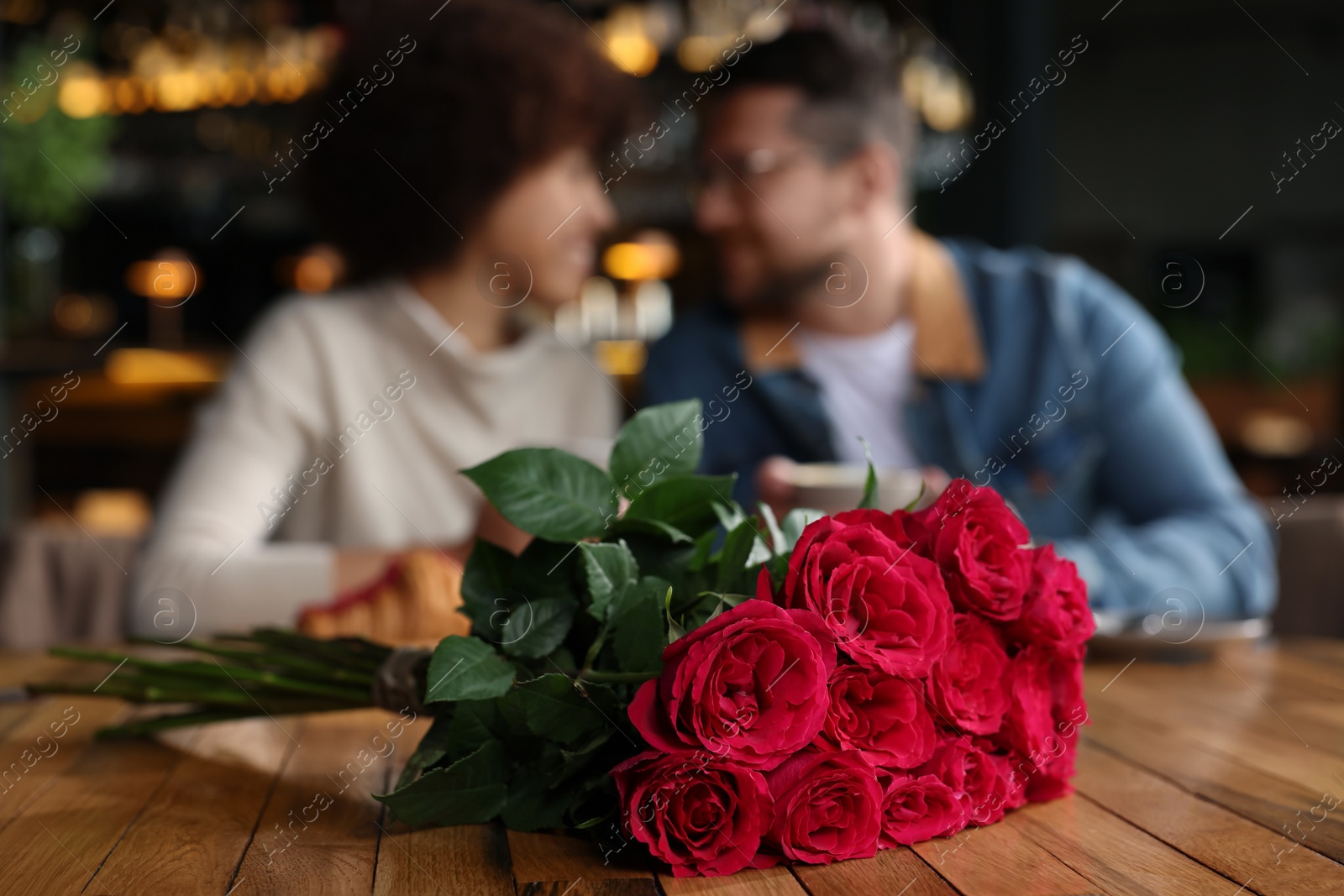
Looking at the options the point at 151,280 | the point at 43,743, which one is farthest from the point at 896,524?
the point at 151,280

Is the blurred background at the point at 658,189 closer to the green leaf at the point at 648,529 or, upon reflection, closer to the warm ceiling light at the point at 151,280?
the warm ceiling light at the point at 151,280

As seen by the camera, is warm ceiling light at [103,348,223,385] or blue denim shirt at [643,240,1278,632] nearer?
blue denim shirt at [643,240,1278,632]

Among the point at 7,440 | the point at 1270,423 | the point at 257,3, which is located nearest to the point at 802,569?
the point at 7,440

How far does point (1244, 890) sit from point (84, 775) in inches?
22.4

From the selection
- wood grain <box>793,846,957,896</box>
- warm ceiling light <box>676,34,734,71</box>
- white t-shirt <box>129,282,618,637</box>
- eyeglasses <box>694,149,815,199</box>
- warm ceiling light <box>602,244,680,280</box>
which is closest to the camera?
wood grain <box>793,846,957,896</box>

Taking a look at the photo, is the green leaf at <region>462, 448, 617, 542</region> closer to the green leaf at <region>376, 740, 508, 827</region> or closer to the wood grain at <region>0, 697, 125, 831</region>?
the green leaf at <region>376, 740, 508, 827</region>

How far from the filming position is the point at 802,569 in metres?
0.49

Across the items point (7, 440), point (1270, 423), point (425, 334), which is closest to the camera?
point (425, 334)

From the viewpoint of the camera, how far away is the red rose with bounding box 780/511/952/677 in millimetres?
475

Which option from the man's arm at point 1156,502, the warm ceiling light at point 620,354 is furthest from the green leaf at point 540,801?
the warm ceiling light at point 620,354

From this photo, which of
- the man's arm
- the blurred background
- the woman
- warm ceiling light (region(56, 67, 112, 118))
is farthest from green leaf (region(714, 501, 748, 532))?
warm ceiling light (region(56, 67, 112, 118))

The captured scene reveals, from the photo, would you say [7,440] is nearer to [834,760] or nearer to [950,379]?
[950,379]

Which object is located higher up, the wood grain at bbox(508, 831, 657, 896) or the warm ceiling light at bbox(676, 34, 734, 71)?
the warm ceiling light at bbox(676, 34, 734, 71)

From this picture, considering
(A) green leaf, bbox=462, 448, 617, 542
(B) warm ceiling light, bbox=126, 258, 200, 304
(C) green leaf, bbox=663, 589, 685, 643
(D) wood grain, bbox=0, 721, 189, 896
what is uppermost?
(B) warm ceiling light, bbox=126, 258, 200, 304
